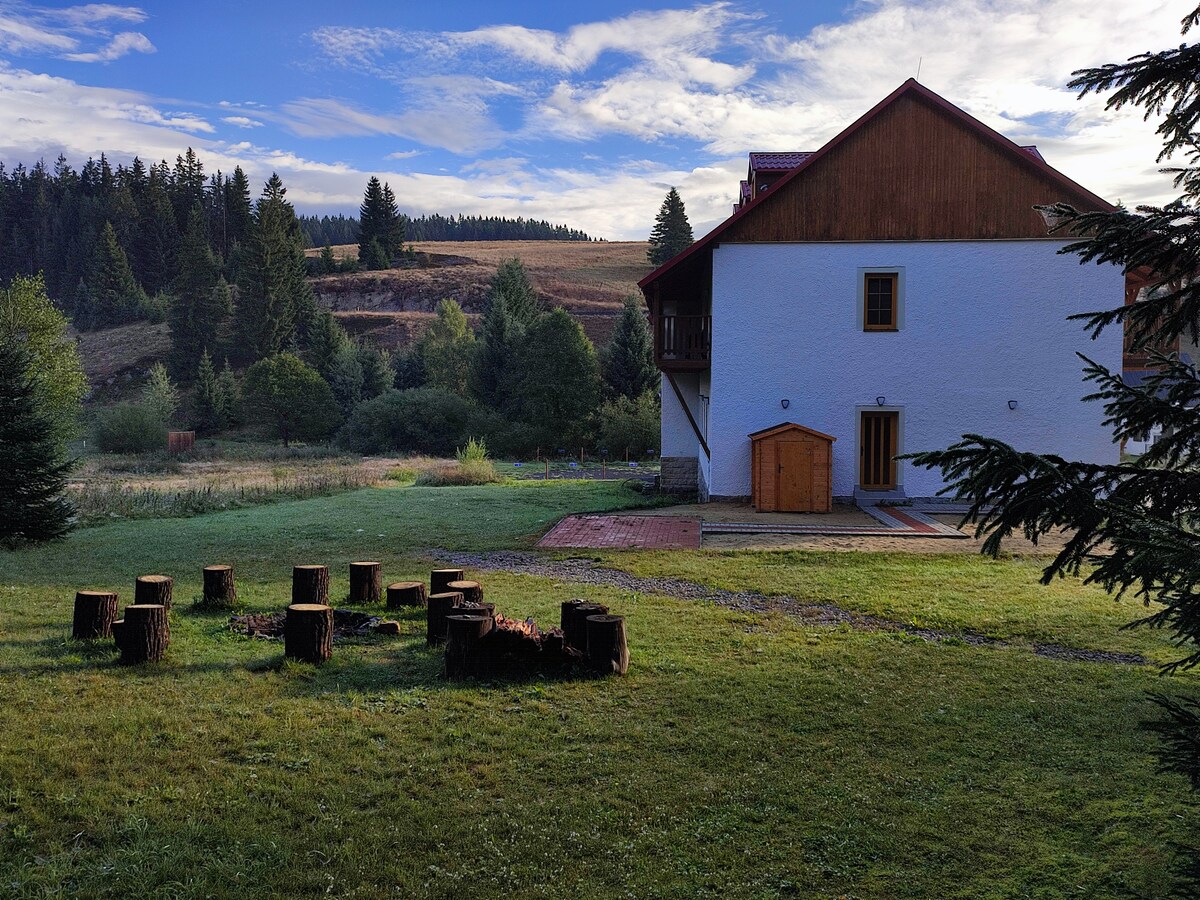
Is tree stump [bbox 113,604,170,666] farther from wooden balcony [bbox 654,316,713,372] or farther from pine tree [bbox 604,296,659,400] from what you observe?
pine tree [bbox 604,296,659,400]

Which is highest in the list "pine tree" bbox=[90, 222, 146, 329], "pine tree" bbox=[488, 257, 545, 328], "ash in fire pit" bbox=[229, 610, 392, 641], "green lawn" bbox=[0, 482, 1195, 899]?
"pine tree" bbox=[90, 222, 146, 329]

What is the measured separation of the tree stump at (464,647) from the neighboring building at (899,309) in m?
11.6

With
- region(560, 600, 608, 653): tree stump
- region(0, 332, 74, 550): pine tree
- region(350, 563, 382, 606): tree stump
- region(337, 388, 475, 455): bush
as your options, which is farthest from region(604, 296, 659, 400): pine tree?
region(560, 600, 608, 653): tree stump

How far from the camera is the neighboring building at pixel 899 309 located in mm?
17703

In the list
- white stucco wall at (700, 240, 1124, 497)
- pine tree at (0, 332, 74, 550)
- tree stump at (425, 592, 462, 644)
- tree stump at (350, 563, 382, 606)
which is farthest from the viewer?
white stucco wall at (700, 240, 1124, 497)

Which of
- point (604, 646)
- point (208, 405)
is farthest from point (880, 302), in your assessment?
point (208, 405)

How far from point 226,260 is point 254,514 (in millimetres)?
79451

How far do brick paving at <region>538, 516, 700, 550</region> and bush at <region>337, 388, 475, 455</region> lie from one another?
26.1m

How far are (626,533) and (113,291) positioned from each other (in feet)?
279

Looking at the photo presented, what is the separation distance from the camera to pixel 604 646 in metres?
7.19

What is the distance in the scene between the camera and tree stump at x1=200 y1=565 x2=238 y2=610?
9.49 metres

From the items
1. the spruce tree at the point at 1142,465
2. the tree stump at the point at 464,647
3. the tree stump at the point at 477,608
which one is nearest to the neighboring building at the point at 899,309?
the tree stump at the point at 477,608

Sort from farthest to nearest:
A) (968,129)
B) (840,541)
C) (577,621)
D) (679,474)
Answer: (679,474) < (968,129) < (840,541) < (577,621)

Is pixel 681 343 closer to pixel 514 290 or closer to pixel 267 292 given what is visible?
pixel 514 290
